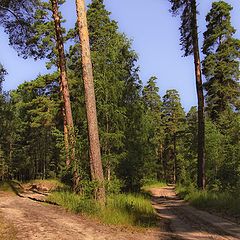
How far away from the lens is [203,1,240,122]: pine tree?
114 feet

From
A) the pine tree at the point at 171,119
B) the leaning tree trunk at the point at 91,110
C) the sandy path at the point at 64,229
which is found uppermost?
the pine tree at the point at 171,119

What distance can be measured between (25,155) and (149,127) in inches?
1550

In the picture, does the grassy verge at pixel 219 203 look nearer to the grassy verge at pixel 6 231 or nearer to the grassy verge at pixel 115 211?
the grassy verge at pixel 115 211

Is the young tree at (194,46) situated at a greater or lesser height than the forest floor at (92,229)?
greater

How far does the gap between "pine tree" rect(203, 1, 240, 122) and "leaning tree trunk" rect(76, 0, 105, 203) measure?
24.3 metres

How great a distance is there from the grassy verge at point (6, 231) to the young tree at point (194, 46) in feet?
42.5

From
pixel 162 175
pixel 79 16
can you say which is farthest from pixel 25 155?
pixel 79 16

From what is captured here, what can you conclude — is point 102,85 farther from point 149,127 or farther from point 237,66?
point 237,66

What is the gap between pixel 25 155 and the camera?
191 feet

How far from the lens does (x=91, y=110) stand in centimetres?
1223

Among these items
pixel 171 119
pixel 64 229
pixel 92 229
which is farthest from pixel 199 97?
pixel 171 119

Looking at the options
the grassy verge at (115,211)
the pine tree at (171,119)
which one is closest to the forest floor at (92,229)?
the grassy verge at (115,211)

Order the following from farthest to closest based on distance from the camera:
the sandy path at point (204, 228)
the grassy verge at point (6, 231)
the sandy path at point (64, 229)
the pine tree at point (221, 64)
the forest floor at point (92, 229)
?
the pine tree at point (221, 64)
the sandy path at point (204, 228)
the forest floor at point (92, 229)
the sandy path at point (64, 229)
the grassy verge at point (6, 231)

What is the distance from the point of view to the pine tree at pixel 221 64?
34.8 meters
